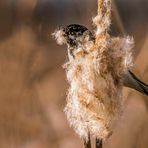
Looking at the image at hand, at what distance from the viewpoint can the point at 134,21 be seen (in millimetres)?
1012

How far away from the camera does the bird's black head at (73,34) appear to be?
0.71 meters

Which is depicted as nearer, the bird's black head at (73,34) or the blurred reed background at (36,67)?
the bird's black head at (73,34)

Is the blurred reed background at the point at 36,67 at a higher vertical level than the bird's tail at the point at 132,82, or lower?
higher

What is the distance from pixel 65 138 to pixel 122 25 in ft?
1.05

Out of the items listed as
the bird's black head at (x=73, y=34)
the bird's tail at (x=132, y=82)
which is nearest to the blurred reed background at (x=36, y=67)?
the bird's tail at (x=132, y=82)

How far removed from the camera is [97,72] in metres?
0.69

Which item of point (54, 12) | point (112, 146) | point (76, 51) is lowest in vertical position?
point (112, 146)

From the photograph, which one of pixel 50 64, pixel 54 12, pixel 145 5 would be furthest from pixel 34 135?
pixel 145 5

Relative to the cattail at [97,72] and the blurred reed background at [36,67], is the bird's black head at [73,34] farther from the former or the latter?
the blurred reed background at [36,67]

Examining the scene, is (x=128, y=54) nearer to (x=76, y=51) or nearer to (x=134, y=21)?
(x=76, y=51)

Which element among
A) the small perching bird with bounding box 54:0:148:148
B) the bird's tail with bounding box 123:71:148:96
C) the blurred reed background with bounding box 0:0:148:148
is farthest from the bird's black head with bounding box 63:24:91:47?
the blurred reed background with bounding box 0:0:148:148

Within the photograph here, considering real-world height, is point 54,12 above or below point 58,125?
above

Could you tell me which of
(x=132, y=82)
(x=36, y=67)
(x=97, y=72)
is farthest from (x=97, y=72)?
(x=36, y=67)

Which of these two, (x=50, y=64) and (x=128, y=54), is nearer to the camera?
(x=128, y=54)
